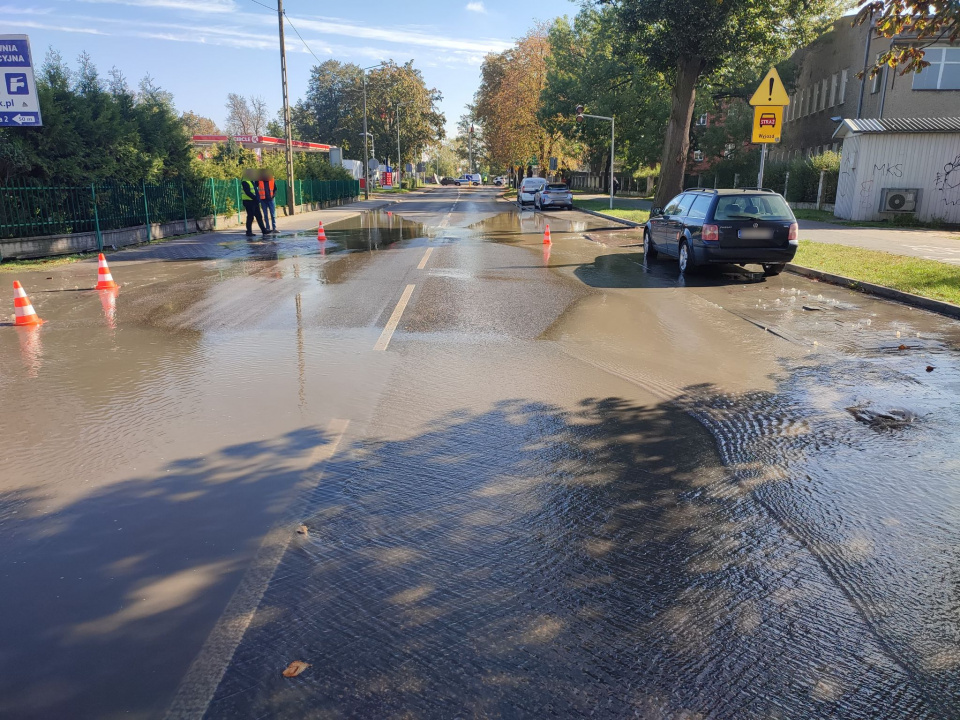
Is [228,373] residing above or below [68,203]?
below

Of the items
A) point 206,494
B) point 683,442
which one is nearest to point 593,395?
point 683,442

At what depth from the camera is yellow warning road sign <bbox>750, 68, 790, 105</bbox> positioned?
1579cm

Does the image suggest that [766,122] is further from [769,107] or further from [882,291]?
[882,291]

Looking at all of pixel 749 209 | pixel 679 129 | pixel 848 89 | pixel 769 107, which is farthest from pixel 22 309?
pixel 848 89

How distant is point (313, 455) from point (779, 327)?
21.9ft

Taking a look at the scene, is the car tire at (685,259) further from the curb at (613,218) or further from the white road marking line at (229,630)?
the curb at (613,218)

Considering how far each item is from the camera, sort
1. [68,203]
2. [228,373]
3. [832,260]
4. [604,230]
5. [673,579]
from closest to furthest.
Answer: [673,579] < [228,373] < [832,260] < [68,203] < [604,230]

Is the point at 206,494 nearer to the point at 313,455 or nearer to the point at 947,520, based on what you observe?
the point at 313,455

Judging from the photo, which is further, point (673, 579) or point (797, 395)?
point (797, 395)

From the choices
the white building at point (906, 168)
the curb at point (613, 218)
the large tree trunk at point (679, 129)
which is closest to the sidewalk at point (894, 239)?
the white building at point (906, 168)

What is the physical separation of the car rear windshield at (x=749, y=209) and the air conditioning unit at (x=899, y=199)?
646 inches

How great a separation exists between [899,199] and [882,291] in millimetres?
17225

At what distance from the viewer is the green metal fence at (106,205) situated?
1609cm

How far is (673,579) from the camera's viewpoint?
3.41 m
